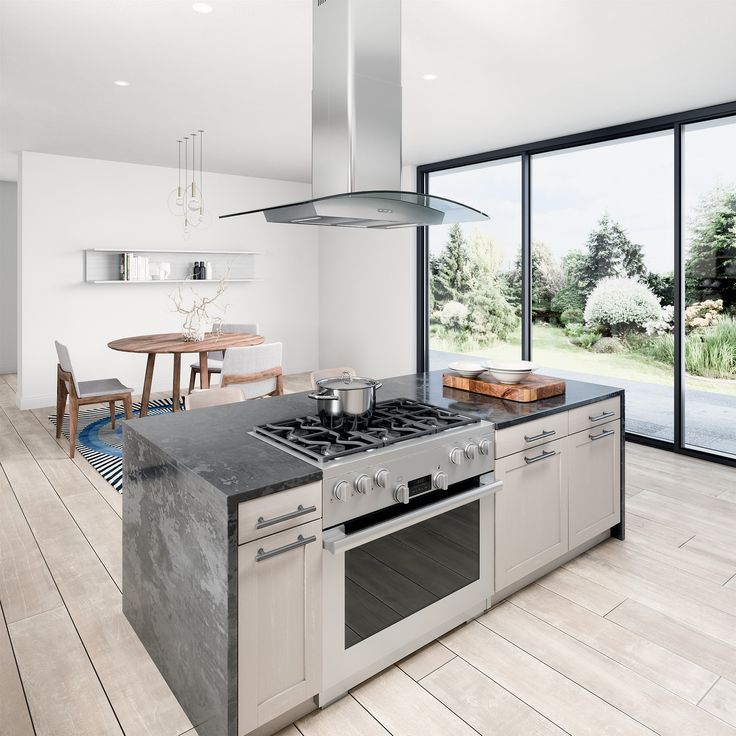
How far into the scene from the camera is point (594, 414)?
8.68 ft

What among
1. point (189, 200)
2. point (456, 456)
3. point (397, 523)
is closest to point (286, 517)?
point (397, 523)

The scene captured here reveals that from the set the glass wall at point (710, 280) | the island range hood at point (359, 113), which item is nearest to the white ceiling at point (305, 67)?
the glass wall at point (710, 280)

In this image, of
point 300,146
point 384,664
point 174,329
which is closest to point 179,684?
point 384,664

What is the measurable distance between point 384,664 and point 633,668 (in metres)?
0.86

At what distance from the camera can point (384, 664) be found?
1931 millimetres

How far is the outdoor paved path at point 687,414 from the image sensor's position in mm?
4156

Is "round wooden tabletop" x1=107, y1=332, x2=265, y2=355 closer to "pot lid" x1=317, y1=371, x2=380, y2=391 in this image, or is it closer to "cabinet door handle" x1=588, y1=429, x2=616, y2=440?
"pot lid" x1=317, y1=371, x2=380, y2=391

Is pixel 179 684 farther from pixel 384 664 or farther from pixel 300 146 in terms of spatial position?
pixel 300 146

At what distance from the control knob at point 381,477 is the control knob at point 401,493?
0.06 metres

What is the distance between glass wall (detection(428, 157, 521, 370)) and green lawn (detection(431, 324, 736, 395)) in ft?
0.53

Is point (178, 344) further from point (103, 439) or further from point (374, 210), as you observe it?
point (374, 210)

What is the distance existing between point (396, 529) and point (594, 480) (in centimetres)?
130

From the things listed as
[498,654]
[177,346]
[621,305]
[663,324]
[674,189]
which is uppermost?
[674,189]

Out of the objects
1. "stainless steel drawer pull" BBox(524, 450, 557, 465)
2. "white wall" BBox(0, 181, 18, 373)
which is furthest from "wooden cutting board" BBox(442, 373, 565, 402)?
"white wall" BBox(0, 181, 18, 373)
